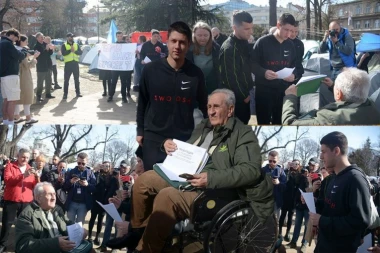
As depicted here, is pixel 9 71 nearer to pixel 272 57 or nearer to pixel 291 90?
A: pixel 272 57

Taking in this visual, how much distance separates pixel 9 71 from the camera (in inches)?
129

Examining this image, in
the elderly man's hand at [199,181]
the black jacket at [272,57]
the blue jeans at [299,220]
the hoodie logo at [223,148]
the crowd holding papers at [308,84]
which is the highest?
the black jacket at [272,57]

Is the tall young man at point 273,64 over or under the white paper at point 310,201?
over

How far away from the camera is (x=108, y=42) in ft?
10.6

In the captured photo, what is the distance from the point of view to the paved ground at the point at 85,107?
128 inches

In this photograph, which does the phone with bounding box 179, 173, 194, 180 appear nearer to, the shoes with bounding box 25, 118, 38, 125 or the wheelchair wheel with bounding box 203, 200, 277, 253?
the wheelchair wheel with bounding box 203, 200, 277, 253

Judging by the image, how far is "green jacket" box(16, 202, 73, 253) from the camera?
322 cm

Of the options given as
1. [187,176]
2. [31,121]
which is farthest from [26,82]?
[187,176]

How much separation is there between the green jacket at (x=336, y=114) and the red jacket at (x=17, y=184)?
5.87 ft

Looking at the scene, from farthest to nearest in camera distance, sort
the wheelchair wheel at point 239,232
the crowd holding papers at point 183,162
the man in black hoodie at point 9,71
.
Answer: the man in black hoodie at point 9,71 < the crowd holding papers at point 183,162 < the wheelchair wheel at point 239,232

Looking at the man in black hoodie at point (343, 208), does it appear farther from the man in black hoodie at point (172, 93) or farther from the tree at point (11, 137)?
the tree at point (11, 137)

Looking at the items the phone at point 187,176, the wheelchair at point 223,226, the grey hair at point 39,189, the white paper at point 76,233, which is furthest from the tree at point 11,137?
the wheelchair at point 223,226

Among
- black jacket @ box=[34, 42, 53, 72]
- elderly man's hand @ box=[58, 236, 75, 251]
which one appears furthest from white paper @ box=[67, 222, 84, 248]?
black jacket @ box=[34, 42, 53, 72]

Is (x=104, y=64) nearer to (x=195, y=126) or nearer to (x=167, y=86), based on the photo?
(x=167, y=86)
